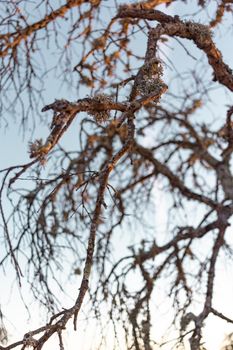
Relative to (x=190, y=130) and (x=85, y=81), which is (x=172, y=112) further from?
(x=85, y=81)

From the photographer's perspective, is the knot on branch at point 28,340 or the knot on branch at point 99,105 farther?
the knot on branch at point 99,105

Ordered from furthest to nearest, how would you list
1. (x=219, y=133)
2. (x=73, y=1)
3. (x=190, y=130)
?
1. (x=73, y=1)
2. (x=219, y=133)
3. (x=190, y=130)

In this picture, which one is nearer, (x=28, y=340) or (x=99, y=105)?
(x=28, y=340)

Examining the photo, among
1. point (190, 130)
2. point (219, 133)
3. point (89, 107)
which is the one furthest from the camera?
point (89, 107)

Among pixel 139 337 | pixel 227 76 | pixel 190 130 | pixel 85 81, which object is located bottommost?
pixel 139 337

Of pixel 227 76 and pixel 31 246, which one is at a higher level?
pixel 227 76

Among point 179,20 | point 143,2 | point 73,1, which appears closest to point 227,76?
point 179,20

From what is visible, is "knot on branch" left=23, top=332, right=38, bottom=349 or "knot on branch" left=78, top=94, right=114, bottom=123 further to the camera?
"knot on branch" left=78, top=94, right=114, bottom=123

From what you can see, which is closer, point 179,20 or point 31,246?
point 31,246

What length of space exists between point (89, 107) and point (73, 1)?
1.05 meters

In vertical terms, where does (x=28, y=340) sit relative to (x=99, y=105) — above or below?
below

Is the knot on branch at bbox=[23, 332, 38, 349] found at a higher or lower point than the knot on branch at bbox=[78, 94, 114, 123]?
lower

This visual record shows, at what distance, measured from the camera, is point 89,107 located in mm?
3248

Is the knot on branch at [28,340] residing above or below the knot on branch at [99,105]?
below
